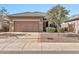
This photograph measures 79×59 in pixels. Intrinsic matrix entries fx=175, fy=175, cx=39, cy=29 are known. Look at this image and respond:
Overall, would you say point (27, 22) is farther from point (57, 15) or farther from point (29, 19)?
point (57, 15)

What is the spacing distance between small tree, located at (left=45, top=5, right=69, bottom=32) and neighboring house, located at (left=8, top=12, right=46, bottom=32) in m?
0.36

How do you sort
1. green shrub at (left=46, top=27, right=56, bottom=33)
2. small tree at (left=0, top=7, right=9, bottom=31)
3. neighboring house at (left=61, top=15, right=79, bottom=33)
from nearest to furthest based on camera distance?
green shrub at (left=46, top=27, right=56, bottom=33) < small tree at (left=0, top=7, right=9, bottom=31) < neighboring house at (left=61, top=15, right=79, bottom=33)

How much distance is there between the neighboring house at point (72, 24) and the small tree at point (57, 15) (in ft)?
0.90

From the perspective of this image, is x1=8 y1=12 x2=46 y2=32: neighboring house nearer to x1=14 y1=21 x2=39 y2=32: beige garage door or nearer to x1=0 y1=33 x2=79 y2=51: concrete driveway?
x1=14 y1=21 x2=39 y2=32: beige garage door

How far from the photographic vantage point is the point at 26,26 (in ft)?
30.7

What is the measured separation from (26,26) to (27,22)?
0.26m

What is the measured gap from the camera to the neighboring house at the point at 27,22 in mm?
9055

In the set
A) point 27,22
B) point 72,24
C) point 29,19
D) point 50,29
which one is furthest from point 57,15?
point 27,22

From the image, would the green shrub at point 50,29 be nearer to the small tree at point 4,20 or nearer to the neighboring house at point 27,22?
the neighboring house at point 27,22

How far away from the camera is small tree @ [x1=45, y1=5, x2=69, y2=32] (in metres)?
8.91

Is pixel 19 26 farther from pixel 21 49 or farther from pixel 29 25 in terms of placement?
pixel 21 49

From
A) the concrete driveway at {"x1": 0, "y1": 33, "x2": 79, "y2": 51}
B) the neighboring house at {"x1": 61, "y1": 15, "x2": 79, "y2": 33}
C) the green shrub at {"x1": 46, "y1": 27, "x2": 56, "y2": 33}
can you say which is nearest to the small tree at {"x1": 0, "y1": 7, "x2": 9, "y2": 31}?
the concrete driveway at {"x1": 0, "y1": 33, "x2": 79, "y2": 51}
